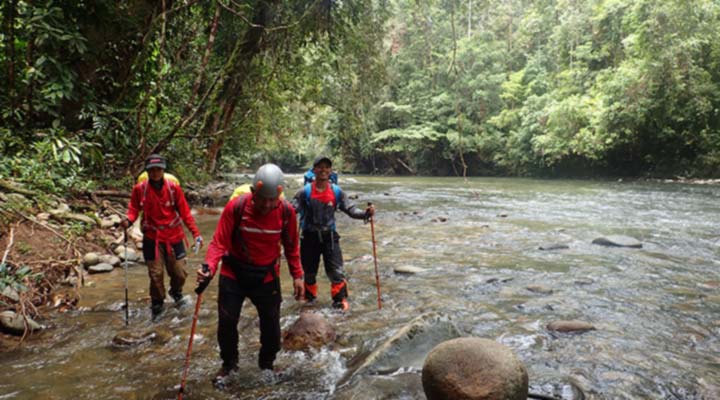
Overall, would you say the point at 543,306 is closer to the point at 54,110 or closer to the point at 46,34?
the point at 46,34

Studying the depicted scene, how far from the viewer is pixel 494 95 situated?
3894 cm

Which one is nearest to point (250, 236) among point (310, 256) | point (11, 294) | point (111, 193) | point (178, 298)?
point (310, 256)

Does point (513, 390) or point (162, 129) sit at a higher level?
point (162, 129)

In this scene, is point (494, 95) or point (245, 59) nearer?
point (245, 59)

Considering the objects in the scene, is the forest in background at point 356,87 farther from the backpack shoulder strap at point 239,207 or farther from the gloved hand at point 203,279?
the gloved hand at point 203,279

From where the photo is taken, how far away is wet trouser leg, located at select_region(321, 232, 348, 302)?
646 centimetres

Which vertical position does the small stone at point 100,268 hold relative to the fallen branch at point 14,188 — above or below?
below

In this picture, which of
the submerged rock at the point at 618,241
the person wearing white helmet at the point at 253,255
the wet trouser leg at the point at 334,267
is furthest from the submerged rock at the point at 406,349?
the submerged rock at the point at 618,241

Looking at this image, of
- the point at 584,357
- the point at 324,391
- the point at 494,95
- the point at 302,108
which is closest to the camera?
the point at 324,391

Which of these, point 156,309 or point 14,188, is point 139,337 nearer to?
point 156,309

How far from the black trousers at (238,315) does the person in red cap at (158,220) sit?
220 cm

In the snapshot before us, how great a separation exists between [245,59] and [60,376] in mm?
11403

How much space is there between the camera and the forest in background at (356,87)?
296 inches

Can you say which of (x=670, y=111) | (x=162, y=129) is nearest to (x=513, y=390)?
(x=162, y=129)
